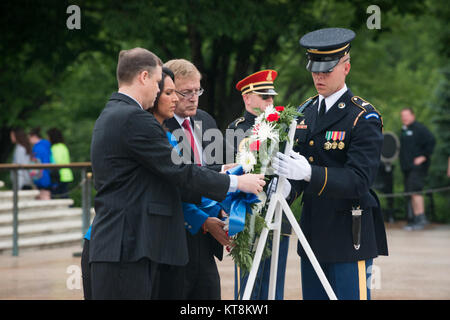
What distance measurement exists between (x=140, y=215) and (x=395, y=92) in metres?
16.6

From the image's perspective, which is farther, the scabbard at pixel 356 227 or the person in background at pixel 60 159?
the person in background at pixel 60 159

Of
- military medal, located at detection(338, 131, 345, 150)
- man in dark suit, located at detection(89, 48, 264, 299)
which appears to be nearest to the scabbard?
military medal, located at detection(338, 131, 345, 150)

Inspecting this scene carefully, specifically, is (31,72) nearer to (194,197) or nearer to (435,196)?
(435,196)

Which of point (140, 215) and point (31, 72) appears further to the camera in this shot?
point (31, 72)

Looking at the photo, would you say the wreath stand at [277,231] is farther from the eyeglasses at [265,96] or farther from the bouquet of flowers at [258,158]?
the eyeglasses at [265,96]

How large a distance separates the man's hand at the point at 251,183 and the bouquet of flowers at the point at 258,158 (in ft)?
0.20

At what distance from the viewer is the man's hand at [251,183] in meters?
3.81

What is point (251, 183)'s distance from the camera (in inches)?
150

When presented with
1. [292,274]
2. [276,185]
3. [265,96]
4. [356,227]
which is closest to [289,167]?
[276,185]

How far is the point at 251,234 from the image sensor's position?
3836mm

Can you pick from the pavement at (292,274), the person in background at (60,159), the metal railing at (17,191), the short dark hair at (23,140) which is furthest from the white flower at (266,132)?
the short dark hair at (23,140)

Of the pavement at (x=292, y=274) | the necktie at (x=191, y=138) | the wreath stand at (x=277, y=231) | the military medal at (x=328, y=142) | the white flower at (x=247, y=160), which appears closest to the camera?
the wreath stand at (x=277, y=231)
